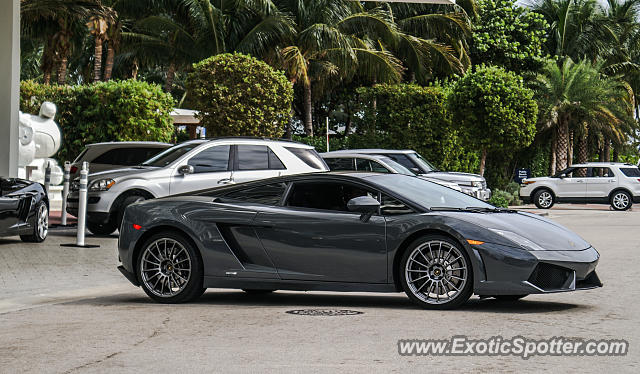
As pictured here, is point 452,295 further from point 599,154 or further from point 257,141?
point 599,154

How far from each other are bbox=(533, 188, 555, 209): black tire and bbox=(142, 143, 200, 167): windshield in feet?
68.1

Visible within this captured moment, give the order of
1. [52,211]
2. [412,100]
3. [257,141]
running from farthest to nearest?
[412,100] < [52,211] < [257,141]

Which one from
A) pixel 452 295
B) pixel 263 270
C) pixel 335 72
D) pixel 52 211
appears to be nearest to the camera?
pixel 452 295

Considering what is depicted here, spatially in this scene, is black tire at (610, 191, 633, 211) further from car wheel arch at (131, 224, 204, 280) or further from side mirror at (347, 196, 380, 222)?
car wheel arch at (131, 224, 204, 280)

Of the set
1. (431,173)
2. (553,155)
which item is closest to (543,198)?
(553,155)

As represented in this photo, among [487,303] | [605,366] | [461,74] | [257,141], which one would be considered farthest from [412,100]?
[605,366]

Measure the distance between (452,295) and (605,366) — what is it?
8.21ft

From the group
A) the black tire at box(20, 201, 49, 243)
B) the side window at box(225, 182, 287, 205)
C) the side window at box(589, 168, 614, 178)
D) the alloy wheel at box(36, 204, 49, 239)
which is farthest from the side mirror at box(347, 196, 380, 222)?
the side window at box(589, 168, 614, 178)

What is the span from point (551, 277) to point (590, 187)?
A: 28363 mm

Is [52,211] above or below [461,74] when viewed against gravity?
below

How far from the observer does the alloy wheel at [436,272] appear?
346 inches

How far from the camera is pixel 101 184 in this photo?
697 inches

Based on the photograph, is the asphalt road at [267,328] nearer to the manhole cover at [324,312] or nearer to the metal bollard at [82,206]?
the manhole cover at [324,312]

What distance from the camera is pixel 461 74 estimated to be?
154 ft
